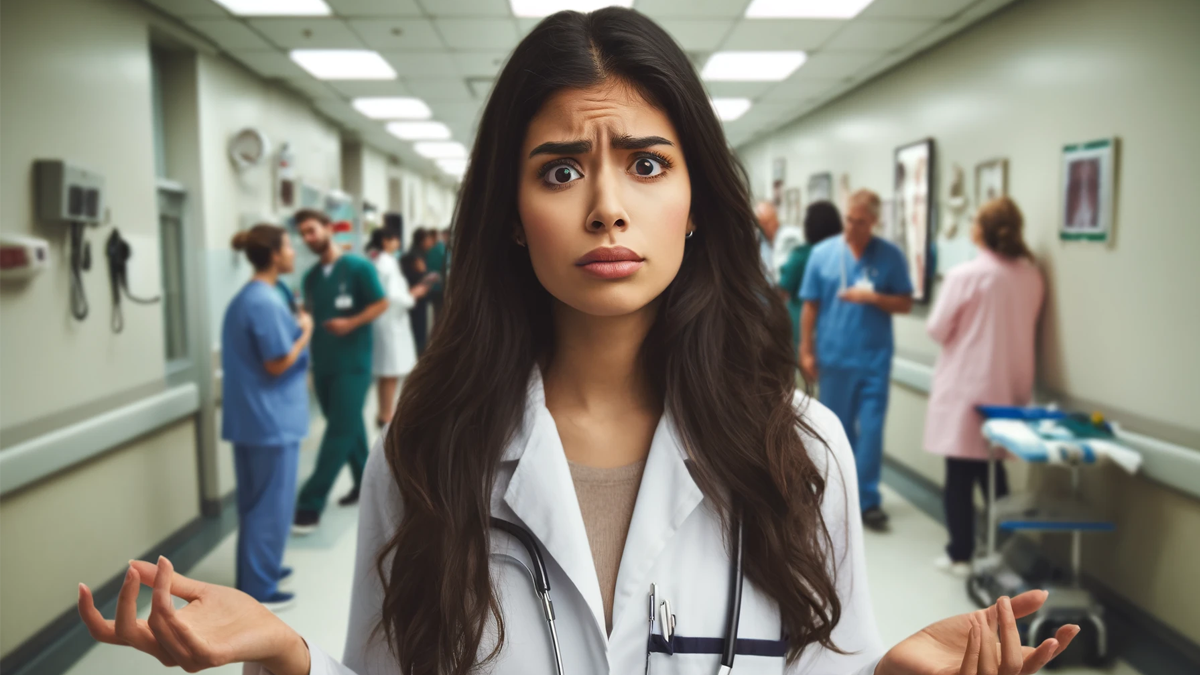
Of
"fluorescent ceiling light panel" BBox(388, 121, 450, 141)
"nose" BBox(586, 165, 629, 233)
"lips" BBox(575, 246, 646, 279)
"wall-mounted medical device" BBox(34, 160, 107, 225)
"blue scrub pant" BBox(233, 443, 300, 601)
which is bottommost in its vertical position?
"blue scrub pant" BBox(233, 443, 300, 601)

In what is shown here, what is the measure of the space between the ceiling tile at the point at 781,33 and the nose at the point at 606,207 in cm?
396

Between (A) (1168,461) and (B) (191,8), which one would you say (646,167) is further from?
(B) (191,8)

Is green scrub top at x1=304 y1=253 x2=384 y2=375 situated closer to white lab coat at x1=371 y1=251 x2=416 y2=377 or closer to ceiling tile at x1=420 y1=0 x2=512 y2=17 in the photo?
white lab coat at x1=371 y1=251 x2=416 y2=377

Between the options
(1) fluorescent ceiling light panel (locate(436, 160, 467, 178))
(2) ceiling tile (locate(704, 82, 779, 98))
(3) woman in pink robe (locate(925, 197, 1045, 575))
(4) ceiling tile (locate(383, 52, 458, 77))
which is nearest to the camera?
(3) woman in pink robe (locate(925, 197, 1045, 575))

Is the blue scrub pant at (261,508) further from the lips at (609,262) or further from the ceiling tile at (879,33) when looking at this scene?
the ceiling tile at (879,33)

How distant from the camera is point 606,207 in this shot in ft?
2.68

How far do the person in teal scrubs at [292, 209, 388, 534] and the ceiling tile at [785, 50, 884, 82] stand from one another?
3.25 m

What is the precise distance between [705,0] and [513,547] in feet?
12.3

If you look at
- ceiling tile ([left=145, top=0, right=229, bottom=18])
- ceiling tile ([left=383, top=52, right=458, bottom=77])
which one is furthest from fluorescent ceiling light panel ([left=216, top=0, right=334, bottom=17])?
ceiling tile ([left=383, top=52, right=458, bottom=77])

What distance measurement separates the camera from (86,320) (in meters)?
3.17

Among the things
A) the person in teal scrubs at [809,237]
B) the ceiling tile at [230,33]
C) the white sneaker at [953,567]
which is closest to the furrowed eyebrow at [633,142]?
the white sneaker at [953,567]

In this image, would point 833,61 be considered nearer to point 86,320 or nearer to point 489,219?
point 86,320

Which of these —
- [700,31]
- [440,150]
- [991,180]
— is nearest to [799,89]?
[700,31]

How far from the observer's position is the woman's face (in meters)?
0.83
